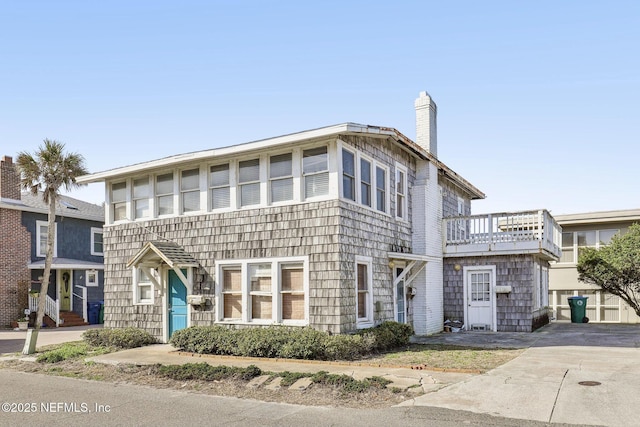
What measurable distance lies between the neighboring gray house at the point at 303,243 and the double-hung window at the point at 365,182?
0.10 feet

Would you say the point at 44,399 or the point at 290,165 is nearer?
the point at 44,399

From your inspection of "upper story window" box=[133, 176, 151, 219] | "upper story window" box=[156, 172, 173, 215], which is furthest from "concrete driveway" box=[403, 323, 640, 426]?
"upper story window" box=[133, 176, 151, 219]

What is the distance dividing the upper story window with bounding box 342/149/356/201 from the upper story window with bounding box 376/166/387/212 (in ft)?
5.16

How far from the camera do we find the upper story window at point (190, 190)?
15.8 meters

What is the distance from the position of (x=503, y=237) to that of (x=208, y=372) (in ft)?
38.3

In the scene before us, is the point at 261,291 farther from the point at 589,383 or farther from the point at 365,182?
the point at 589,383

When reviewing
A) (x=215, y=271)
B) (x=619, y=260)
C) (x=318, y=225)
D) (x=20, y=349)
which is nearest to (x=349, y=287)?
(x=318, y=225)

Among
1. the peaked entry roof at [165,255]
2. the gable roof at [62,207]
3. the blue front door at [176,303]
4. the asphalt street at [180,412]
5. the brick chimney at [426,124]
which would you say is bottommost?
the asphalt street at [180,412]

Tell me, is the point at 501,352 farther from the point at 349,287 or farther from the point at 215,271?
the point at 215,271

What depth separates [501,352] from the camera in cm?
1356

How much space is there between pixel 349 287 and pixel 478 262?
703 centimetres

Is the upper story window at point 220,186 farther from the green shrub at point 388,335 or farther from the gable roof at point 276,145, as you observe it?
the green shrub at point 388,335

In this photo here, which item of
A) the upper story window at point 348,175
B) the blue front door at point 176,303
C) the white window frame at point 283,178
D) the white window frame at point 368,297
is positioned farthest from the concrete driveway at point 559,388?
the blue front door at point 176,303

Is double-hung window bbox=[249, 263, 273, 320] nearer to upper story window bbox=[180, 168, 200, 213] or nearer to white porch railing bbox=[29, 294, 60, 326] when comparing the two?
upper story window bbox=[180, 168, 200, 213]
